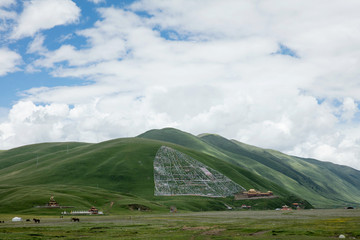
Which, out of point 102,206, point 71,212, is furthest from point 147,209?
point 71,212

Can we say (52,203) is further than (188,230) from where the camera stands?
Yes

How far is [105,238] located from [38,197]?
442 feet

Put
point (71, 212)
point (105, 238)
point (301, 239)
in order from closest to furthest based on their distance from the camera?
point (301, 239)
point (105, 238)
point (71, 212)

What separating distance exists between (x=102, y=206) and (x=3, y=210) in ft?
156

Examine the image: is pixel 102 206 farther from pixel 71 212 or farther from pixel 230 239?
pixel 230 239

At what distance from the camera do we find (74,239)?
67.0 meters

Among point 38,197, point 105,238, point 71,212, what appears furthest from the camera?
point 38,197

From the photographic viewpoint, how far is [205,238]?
2677 inches

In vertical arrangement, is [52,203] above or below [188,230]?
above

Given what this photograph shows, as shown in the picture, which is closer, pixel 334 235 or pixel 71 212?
pixel 334 235

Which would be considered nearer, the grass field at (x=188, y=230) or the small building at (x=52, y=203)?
the grass field at (x=188, y=230)

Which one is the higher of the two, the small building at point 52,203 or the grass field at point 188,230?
the small building at point 52,203

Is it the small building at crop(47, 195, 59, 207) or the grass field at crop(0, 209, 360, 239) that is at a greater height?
the small building at crop(47, 195, 59, 207)

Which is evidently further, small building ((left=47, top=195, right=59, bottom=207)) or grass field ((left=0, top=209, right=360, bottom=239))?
small building ((left=47, top=195, right=59, bottom=207))
